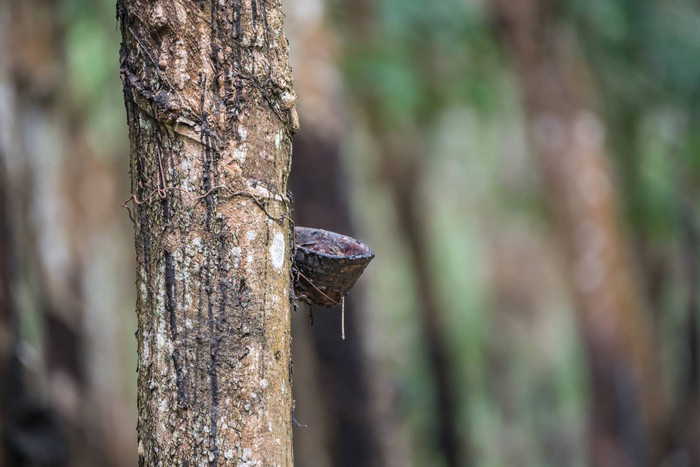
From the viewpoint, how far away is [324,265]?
2.46 m

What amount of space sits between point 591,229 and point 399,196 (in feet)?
12.3

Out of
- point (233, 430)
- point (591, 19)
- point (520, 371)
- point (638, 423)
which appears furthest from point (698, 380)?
point (520, 371)

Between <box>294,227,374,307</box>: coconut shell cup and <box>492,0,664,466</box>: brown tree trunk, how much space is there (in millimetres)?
5583

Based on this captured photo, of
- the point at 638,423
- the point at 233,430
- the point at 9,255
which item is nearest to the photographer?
the point at 233,430

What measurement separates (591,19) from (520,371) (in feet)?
40.5

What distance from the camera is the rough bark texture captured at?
2.09 metres

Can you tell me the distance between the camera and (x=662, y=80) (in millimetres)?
9016

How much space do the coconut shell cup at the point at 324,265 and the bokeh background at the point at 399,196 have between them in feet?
13.8

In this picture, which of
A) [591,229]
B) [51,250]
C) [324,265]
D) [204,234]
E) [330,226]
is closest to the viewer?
[204,234]

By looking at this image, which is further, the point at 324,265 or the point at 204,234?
the point at 324,265

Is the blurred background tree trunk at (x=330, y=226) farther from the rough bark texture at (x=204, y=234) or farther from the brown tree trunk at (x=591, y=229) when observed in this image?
the rough bark texture at (x=204, y=234)

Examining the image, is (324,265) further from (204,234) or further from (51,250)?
(51,250)

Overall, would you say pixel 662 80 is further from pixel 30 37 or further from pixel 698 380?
pixel 30 37

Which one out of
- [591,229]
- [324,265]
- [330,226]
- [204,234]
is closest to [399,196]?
[591,229]
